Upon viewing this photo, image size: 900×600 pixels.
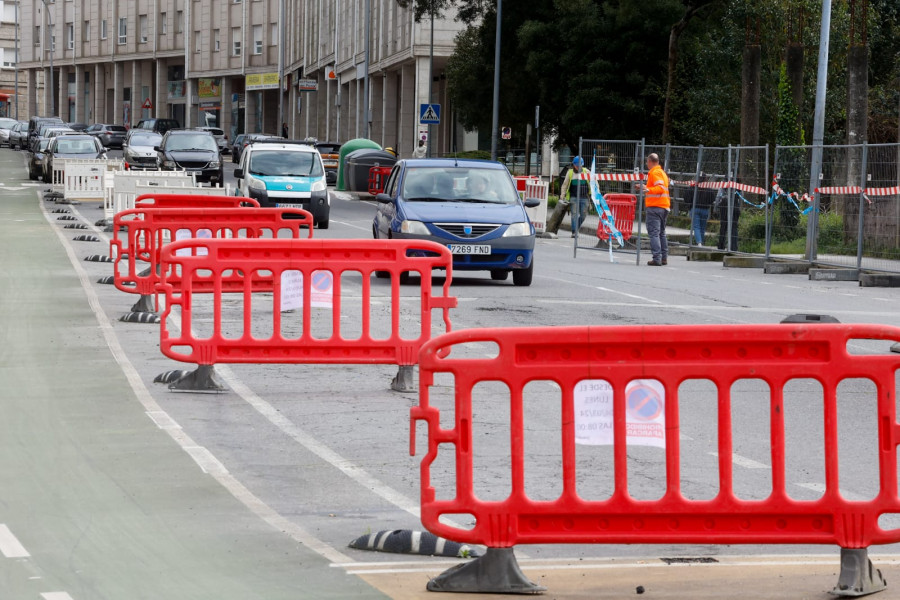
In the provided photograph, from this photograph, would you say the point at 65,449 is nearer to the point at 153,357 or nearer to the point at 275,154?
the point at 153,357

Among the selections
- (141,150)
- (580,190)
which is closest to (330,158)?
(141,150)

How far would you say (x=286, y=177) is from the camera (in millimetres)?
33125

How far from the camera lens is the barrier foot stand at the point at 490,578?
5.71 metres

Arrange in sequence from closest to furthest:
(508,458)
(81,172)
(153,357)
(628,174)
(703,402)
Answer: (508,458)
(703,402)
(153,357)
(628,174)
(81,172)

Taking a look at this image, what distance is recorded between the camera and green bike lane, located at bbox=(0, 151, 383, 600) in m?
5.80

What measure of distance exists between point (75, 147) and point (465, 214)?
3428 centimetres

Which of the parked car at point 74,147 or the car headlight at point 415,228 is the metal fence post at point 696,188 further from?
the parked car at point 74,147

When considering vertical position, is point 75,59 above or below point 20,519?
above

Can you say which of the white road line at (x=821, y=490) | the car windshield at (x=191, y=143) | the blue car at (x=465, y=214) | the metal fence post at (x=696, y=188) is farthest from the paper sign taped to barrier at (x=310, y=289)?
the car windshield at (x=191, y=143)

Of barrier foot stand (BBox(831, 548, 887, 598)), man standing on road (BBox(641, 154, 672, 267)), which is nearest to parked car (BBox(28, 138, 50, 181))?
man standing on road (BBox(641, 154, 672, 267))

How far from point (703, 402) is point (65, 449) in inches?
173

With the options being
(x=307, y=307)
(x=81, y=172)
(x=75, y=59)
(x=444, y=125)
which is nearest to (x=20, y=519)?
(x=307, y=307)

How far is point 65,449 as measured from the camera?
8477 mm

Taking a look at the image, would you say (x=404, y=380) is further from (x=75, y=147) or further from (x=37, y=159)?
(x=37, y=159)
